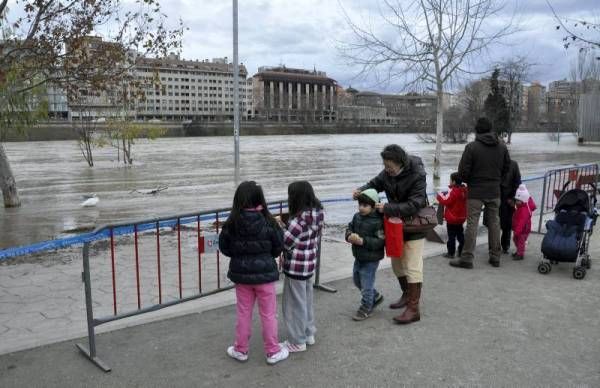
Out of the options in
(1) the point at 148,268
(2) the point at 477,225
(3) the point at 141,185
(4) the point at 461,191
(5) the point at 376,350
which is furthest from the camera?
(3) the point at 141,185

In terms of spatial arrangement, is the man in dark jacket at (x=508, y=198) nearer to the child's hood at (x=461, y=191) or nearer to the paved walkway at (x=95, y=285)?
the child's hood at (x=461, y=191)

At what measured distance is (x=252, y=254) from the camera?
13.5ft

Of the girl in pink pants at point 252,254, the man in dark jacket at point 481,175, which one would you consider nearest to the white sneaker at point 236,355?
the girl in pink pants at point 252,254

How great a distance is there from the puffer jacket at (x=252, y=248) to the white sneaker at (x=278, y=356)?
0.59 metres

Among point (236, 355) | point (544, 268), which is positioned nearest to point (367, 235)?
point (236, 355)

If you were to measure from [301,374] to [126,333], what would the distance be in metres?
1.70

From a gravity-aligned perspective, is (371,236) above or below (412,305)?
above

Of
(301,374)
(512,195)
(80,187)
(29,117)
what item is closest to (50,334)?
(301,374)

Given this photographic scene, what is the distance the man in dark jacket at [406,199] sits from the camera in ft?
16.0

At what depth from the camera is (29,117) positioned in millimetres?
14031

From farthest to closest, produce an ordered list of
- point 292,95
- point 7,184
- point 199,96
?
point 292,95 → point 199,96 → point 7,184

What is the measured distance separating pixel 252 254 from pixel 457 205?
4.08m

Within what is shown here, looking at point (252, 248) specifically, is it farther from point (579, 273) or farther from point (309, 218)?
point (579, 273)

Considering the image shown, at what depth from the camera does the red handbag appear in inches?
190
